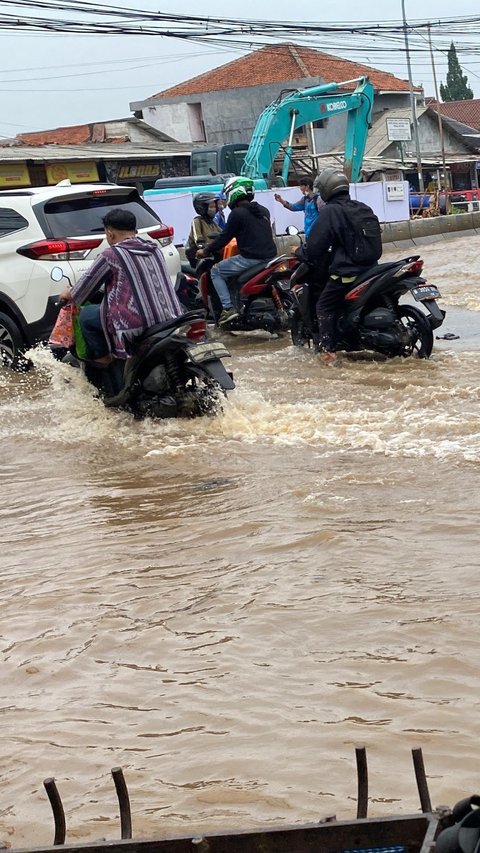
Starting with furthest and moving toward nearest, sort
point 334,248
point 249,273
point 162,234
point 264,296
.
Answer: point 264,296 → point 249,273 → point 162,234 → point 334,248

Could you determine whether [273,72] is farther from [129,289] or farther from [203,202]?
[129,289]

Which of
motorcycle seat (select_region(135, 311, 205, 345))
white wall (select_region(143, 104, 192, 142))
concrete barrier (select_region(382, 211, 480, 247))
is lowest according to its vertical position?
motorcycle seat (select_region(135, 311, 205, 345))

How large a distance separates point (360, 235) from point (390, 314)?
2.26ft

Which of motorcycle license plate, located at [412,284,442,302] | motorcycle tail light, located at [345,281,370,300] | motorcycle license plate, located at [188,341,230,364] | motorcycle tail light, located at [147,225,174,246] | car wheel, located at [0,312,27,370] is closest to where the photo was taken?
motorcycle license plate, located at [188,341,230,364]

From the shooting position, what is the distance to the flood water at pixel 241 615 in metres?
2.84

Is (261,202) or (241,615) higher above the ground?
(261,202)

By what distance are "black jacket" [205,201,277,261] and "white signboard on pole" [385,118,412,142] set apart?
108ft

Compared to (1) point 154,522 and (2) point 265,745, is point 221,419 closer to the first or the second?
(1) point 154,522

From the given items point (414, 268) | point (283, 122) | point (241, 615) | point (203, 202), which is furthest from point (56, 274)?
point (283, 122)

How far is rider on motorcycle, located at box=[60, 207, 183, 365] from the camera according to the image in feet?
23.8

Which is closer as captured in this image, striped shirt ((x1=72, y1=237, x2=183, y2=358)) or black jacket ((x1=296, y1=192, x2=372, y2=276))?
striped shirt ((x1=72, y1=237, x2=183, y2=358))

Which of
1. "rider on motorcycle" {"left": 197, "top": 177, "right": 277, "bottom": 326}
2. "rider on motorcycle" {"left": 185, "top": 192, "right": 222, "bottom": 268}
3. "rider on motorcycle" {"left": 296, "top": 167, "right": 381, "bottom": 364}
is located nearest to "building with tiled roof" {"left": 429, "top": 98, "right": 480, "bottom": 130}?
"rider on motorcycle" {"left": 185, "top": 192, "right": 222, "bottom": 268}

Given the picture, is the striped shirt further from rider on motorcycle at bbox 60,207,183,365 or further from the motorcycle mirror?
the motorcycle mirror

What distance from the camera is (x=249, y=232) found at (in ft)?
36.7
